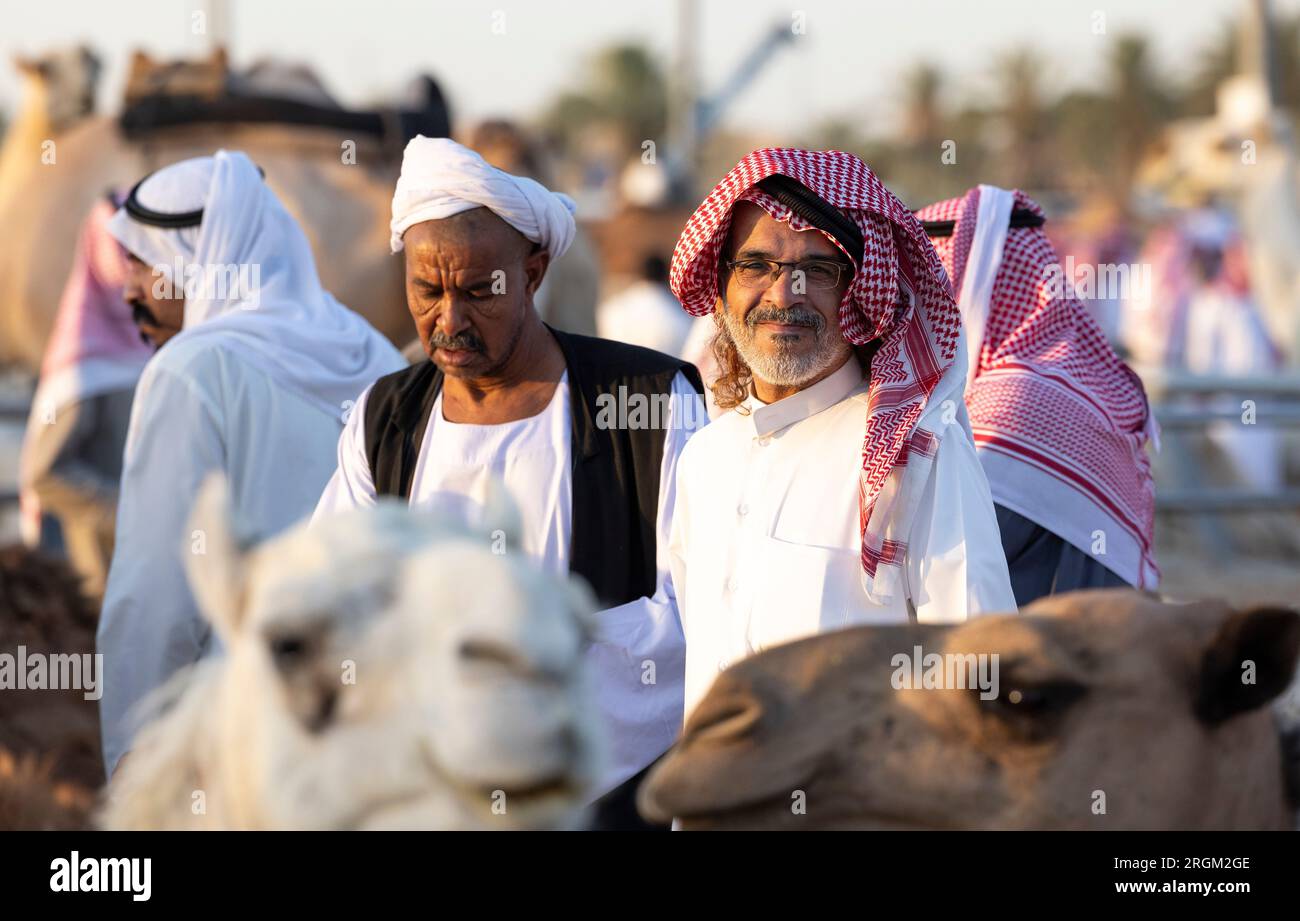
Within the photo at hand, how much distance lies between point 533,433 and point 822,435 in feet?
1.89

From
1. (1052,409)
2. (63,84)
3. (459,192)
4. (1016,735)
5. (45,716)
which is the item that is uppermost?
(63,84)

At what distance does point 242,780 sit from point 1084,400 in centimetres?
269

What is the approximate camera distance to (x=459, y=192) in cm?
326

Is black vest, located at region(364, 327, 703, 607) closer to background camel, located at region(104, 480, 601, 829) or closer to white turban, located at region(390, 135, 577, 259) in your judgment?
white turban, located at region(390, 135, 577, 259)

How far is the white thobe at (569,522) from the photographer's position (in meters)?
3.18

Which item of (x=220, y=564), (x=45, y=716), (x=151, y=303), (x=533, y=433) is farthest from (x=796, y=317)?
(x=45, y=716)

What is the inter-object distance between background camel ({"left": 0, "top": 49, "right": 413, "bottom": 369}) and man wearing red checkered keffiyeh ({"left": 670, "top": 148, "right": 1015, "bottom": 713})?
5583 mm

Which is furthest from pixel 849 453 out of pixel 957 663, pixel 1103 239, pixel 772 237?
pixel 1103 239

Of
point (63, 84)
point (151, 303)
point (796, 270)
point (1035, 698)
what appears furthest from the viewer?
point (63, 84)

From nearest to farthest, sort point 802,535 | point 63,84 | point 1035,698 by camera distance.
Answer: point 1035,698 → point 802,535 → point 63,84

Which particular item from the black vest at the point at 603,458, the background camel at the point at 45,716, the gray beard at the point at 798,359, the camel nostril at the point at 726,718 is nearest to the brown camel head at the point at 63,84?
the background camel at the point at 45,716

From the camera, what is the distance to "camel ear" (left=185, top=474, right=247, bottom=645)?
1622 mm

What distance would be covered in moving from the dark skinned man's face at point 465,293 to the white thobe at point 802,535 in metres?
0.45

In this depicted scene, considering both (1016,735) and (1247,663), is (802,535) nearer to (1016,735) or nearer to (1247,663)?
(1016,735)
